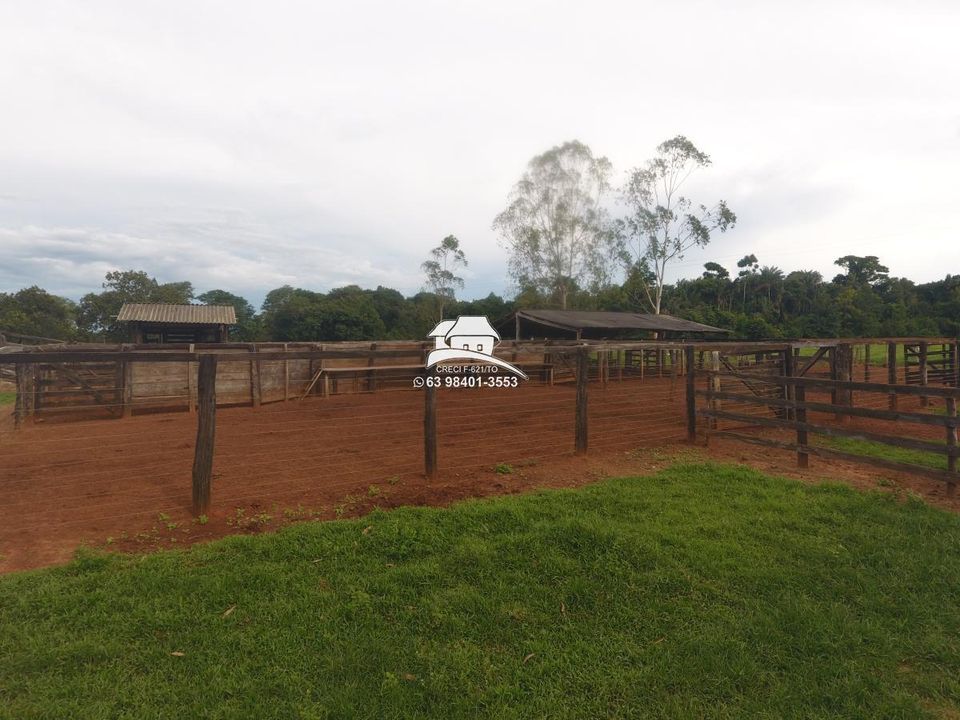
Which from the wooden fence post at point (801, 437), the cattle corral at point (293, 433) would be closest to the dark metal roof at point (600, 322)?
the cattle corral at point (293, 433)

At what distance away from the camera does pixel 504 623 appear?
2938 mm

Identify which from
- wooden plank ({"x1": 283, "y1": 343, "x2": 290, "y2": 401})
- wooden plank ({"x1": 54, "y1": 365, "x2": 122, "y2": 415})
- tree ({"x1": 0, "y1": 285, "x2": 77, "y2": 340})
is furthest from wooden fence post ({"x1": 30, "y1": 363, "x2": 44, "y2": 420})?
tree ({"x1": 0, "y1": 285, "x2": 77, "y2": 340})

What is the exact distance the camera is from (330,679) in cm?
247

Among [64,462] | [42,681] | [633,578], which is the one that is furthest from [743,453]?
[64,462]

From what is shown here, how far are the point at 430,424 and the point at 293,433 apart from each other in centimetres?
394

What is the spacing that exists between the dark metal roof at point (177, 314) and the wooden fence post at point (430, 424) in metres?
22.9

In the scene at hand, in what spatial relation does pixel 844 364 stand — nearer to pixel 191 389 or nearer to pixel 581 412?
pixel 581 412

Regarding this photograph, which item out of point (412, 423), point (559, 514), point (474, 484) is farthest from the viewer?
point (412, 423)

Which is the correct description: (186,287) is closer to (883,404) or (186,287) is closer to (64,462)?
(64,462)

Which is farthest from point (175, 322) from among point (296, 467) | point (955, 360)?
point (955, 360)

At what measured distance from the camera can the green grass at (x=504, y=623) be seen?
2357mm

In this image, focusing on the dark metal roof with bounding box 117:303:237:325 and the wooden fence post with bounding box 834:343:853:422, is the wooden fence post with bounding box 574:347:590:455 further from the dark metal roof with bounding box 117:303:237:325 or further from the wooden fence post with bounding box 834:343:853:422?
the dark metal roof with bounding box 117:303:237:325

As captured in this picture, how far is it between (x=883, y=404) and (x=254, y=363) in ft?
58.3

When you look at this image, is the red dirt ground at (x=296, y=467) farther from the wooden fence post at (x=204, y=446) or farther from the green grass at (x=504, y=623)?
the green grass at (x=504, y=623)
